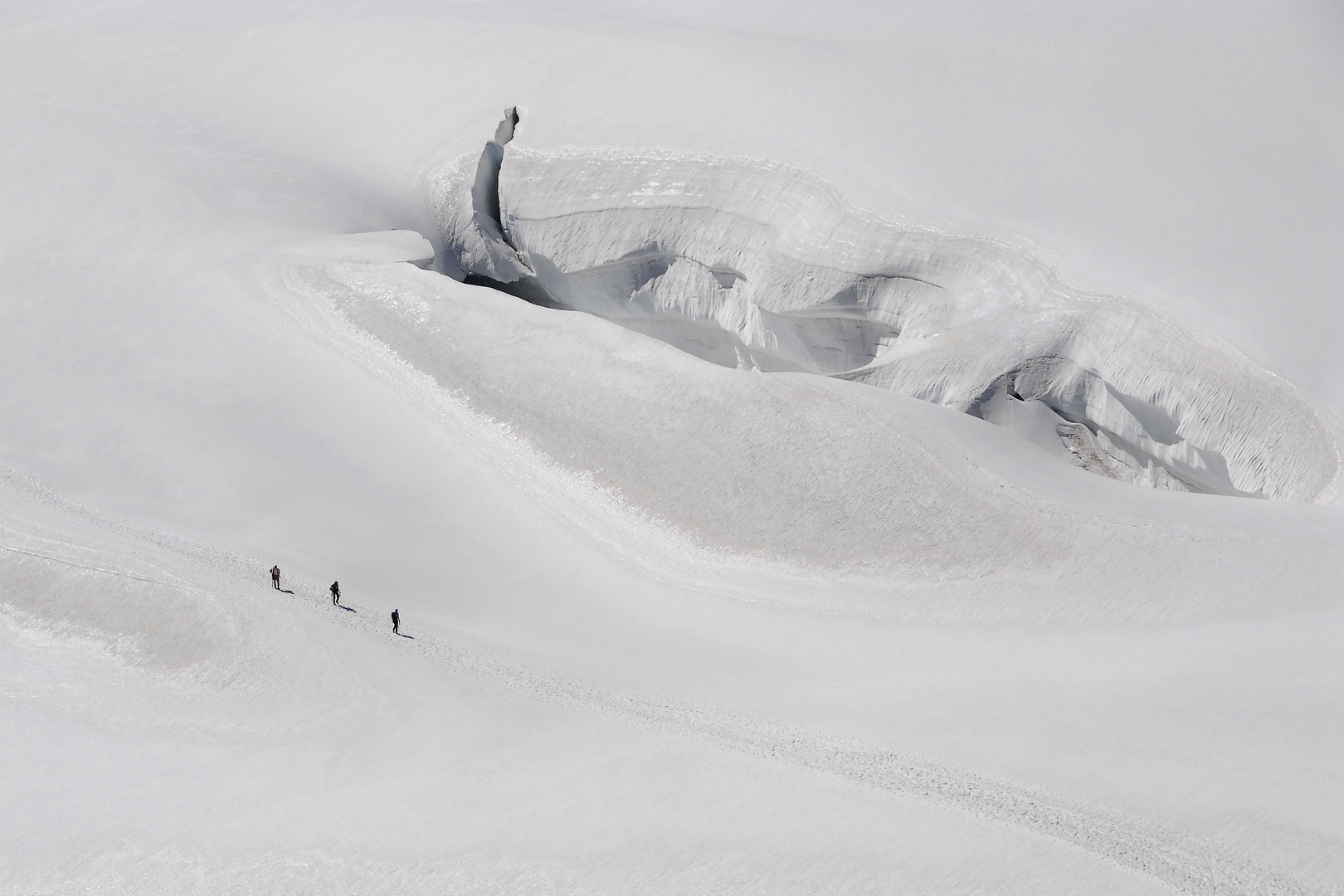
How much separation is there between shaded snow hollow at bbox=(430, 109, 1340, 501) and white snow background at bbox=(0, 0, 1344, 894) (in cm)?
51

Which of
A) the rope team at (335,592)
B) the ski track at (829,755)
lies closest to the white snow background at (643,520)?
the ski track at (829,755)

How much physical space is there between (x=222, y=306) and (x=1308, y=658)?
20597 mm

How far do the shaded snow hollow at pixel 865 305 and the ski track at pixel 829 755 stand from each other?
300 inches

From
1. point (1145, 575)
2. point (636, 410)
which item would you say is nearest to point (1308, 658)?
point (1145, 575)

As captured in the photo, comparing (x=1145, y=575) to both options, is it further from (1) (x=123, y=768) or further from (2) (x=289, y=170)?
(2) (x=289, y=170)

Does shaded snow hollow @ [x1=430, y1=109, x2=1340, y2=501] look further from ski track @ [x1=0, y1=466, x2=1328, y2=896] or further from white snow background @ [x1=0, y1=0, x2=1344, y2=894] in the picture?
ski track @ [x1=0, y1=466, x2=1328, y2=896]

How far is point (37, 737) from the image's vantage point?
15227 millimetres

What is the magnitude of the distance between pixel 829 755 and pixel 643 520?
5.98m

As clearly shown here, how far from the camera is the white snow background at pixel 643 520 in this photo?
42.3ft

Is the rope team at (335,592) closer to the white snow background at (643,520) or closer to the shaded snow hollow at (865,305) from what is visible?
the white snow background at (643,520)

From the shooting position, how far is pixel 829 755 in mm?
13617

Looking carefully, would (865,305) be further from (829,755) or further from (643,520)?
(829,755)

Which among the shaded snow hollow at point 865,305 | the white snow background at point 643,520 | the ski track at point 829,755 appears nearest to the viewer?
the ski track at point 829,755

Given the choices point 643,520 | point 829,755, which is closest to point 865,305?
point 643,520
